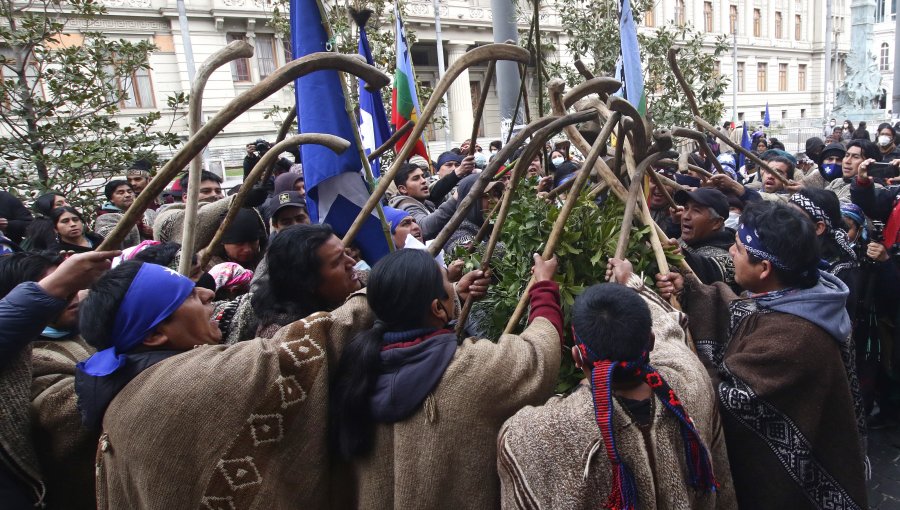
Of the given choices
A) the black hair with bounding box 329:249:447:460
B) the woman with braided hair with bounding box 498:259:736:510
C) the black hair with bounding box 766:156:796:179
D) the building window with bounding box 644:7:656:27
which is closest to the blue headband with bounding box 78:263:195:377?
the black hair with bounding box 329:249:447:460

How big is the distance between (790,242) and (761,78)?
52.8 meters

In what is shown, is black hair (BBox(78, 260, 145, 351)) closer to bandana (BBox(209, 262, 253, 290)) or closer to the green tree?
bandana (BBox(209, 262, 253, 290))

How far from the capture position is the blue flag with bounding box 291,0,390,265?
2.93 m

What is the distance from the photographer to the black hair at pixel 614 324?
1.61 m

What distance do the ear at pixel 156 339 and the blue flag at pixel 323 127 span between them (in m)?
1.33

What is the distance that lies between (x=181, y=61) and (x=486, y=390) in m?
26.0

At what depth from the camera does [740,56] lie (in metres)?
44.0

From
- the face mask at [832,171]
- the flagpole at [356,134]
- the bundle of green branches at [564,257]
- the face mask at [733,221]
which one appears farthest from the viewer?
the face mask at [832,171]

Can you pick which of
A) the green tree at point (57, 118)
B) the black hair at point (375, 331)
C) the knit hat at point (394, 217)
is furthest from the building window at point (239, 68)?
the black hair at point (375, 331)

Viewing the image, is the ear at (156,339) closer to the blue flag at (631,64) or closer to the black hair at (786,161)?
the blue flag at (631,64)

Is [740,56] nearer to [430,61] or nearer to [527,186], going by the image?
[430,61]

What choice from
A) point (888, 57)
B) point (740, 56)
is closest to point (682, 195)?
point (740, 56)

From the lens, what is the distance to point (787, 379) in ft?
6.68

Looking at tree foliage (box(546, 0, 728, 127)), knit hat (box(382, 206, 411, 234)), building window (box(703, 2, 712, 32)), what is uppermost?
building window (box(703, 2, 712, 32))
